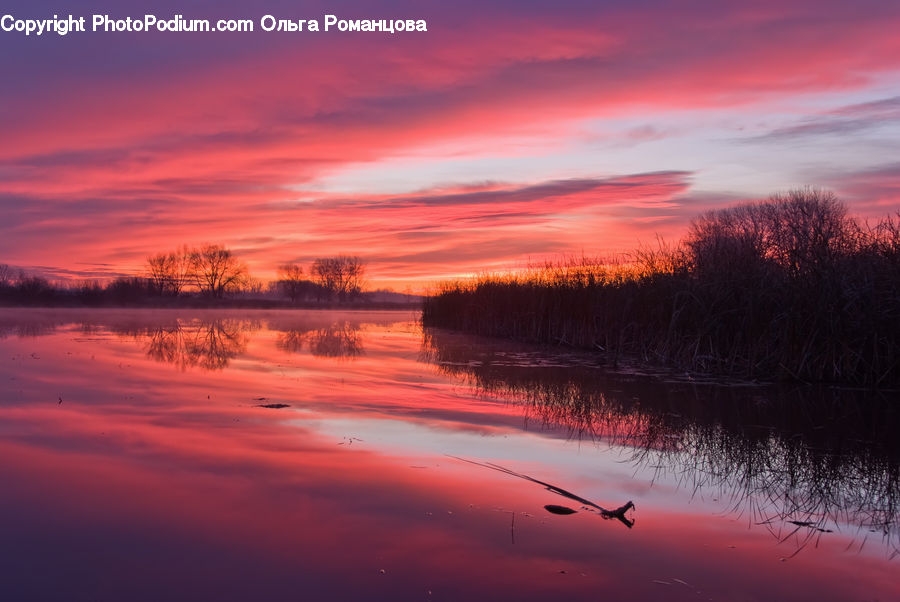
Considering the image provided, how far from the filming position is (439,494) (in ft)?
13.6

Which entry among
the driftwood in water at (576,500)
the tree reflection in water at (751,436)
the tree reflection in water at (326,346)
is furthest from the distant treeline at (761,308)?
the driftwood in water at (576,500)

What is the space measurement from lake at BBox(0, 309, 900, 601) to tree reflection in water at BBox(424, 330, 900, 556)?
3 centimetres

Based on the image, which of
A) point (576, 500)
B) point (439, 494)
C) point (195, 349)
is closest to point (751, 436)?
point (576, 500)

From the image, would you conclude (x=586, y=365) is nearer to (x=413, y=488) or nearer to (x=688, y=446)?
Answer: (x=688, y=446)

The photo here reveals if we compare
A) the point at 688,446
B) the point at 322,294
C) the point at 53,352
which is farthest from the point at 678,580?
the point at 322,294

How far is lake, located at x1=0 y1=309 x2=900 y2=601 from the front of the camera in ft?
9.75

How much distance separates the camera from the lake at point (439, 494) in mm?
2973

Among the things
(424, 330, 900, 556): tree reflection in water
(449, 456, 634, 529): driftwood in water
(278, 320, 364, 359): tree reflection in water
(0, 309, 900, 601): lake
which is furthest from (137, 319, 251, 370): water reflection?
(449, 456, 634, 529): driftwood in water

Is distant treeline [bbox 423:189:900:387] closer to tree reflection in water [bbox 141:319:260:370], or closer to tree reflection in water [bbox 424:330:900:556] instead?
tree reflection in water [bbox 424:330:900:556]

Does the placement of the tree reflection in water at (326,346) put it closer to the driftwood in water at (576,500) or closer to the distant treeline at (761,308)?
the distant treeline at (761,308)

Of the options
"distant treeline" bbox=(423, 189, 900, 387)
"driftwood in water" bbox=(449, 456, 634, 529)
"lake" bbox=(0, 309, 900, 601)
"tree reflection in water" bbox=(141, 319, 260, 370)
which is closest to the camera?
"lake" bbox=(0, 309, 900, 601)

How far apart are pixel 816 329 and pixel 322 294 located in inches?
2704

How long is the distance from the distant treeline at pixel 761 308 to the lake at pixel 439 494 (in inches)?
60.9

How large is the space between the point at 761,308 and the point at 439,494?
8515mm
